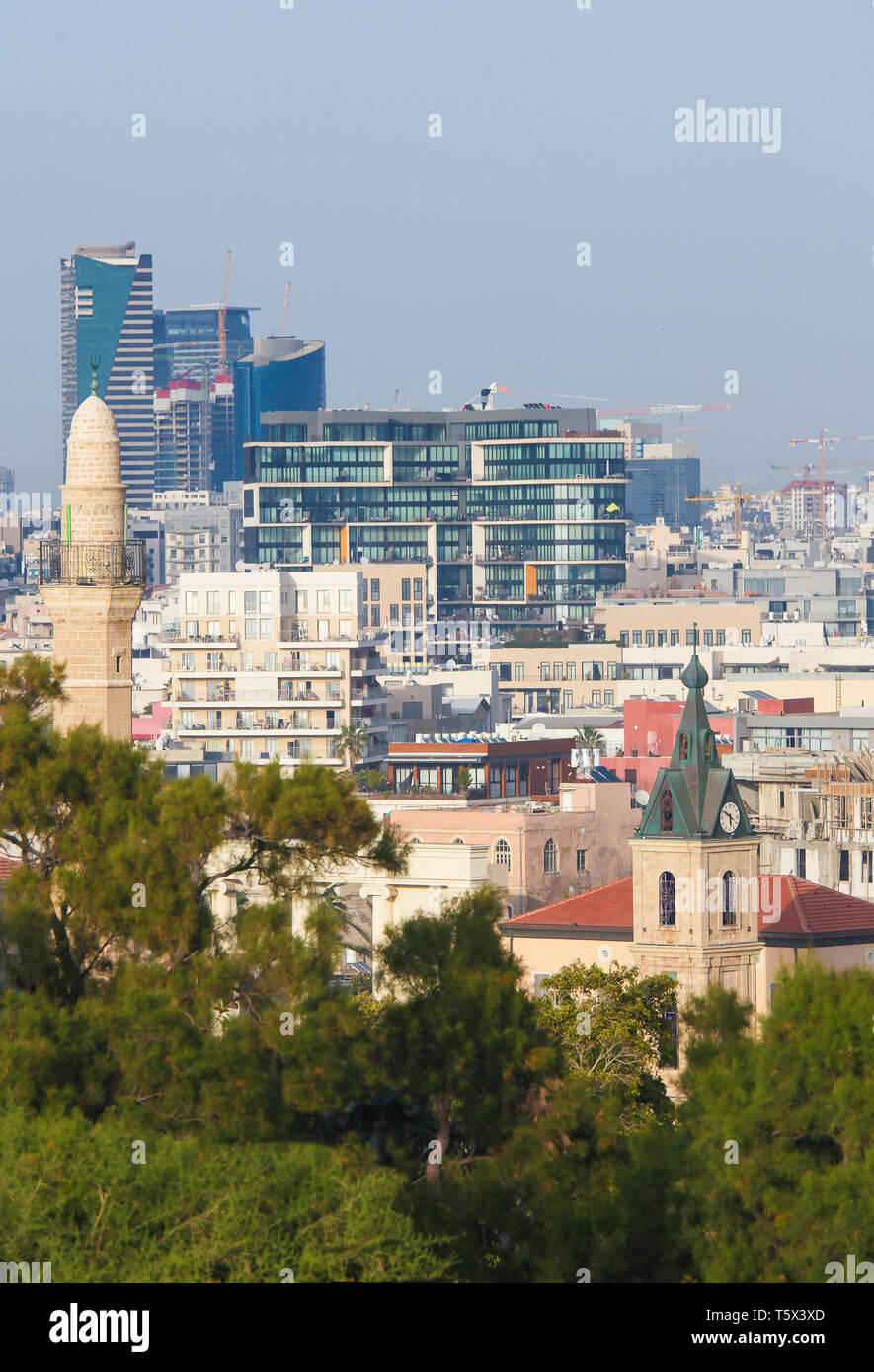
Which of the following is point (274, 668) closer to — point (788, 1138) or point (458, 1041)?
point (458, 1041)

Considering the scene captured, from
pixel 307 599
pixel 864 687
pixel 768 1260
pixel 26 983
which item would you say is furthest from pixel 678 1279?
pixel 864 687

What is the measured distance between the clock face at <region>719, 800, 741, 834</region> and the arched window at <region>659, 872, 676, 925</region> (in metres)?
1.70

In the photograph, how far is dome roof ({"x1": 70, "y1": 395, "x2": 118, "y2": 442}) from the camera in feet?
209

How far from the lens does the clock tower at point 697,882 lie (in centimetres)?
7538

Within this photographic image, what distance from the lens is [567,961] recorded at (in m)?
80.9

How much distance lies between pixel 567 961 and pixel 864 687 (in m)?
108

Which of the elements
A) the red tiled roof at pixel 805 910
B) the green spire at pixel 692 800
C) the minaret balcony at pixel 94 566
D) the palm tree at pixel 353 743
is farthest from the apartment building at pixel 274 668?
the minaret balcony at pixel 94 566

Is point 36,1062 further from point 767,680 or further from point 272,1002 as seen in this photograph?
point 767,680

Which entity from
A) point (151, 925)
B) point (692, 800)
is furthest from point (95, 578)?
point (151, 925)

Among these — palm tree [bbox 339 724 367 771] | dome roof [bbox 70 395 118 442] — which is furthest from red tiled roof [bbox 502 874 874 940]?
palm tree [bbox 339 724 367 771]

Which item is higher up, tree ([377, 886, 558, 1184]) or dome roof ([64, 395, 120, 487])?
dome roof ([64, 395, 120, 487])

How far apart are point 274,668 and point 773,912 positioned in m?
86.7

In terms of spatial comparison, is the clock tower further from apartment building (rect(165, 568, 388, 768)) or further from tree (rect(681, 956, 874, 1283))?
apartment building (rect(165, 568, 388, 768))
